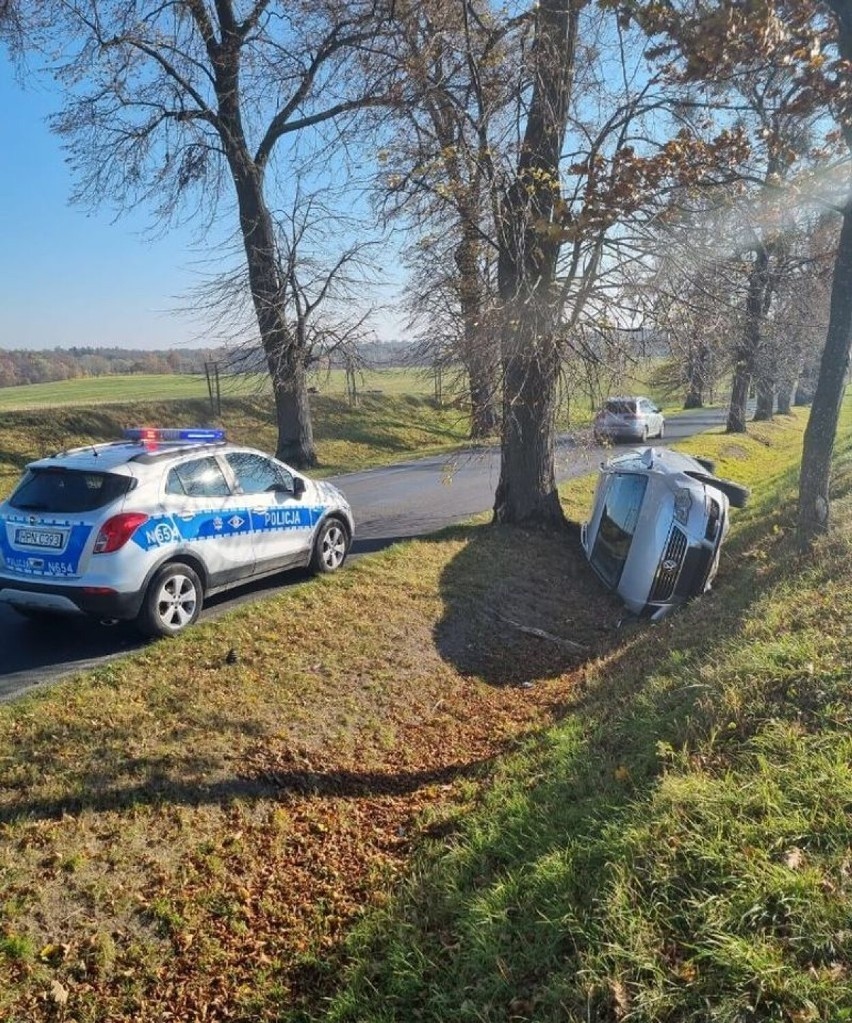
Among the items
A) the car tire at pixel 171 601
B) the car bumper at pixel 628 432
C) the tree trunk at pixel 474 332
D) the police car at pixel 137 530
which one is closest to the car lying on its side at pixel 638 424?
the car bumper at pixel 628 432

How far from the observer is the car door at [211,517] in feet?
22.3

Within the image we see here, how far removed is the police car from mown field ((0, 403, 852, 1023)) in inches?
18.6

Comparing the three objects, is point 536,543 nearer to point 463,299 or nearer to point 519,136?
point 463,299

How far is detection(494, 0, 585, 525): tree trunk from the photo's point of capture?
9.52 meters

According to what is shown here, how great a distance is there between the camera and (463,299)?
10.1m

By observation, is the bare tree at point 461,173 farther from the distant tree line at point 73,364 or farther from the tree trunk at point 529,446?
the distant tree line at point 73,364

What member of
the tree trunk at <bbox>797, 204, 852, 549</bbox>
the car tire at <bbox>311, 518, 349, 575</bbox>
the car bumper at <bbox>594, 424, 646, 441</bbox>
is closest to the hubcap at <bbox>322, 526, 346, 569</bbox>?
the car tire at <bbox>311, 518, 349, 575</bbox>

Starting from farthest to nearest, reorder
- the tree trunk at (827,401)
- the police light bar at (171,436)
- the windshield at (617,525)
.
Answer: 1. the windshield at (617,525)
2. the tree trunk at (827,401)
3. the police light bar at (171,436)

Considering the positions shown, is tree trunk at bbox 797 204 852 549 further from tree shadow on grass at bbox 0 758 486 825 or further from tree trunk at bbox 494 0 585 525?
tree shadow on grass at bbox 0 758 486 825

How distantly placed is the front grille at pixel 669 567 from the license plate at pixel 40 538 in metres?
6.47

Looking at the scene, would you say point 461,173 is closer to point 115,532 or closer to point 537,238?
point 537,238

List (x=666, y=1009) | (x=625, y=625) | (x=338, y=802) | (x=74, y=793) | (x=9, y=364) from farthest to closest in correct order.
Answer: (x=9, y=364)
(x=625, y=625)
(x=338, y=802)
(x=74, y=793)
(x=666, y=1009)

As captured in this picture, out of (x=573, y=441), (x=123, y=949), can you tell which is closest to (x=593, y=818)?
(x=123, y=949)

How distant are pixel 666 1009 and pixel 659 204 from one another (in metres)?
7.80
